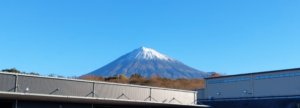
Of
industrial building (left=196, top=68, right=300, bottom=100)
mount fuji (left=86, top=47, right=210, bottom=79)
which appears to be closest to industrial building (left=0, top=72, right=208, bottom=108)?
industrial building (left=196, top=68, right=300, bottom=100)

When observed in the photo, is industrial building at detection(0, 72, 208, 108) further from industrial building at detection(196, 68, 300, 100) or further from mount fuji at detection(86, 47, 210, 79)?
mount fuji at detection(86, 47, 210, 79)

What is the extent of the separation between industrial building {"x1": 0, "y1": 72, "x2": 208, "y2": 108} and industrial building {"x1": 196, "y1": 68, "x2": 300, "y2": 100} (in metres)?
16.0

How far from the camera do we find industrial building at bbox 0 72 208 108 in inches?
882

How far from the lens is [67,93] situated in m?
25.5

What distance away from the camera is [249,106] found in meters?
37.8

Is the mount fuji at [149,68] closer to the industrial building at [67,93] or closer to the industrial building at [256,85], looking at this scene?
the industrial building at [256,85]

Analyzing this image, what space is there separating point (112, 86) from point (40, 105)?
6040mm

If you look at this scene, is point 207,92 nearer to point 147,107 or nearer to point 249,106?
point 249,106

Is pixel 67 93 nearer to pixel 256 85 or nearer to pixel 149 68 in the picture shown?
pixel 256 85

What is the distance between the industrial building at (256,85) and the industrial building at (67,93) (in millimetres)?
16008

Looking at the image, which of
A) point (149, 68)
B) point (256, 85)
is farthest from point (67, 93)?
point (149, 68)

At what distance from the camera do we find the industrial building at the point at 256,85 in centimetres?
4238

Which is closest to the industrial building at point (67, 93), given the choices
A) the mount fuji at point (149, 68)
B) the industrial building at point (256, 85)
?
the industrial building at point (256, 85)

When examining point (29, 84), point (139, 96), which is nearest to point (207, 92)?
point (139, 96)
